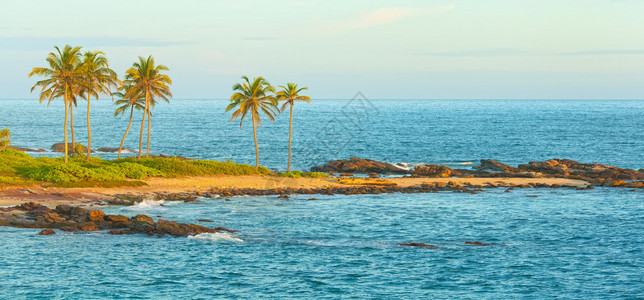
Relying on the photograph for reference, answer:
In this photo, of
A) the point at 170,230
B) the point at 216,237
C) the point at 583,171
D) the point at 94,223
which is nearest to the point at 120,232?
the point at 94,223

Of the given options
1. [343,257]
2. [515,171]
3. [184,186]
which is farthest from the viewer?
[515,171]

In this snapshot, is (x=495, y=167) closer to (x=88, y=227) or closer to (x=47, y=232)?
(x=88, y=227)

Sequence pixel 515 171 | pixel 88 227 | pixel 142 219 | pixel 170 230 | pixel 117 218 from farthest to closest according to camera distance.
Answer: pixel 515 171
pixel 117 218
pixel 142 219
pixel 88 227
pixel 170 230

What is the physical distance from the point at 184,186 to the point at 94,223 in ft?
61.2

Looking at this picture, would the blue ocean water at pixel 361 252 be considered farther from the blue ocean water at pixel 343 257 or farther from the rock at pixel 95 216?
the rock at pixel 95 216

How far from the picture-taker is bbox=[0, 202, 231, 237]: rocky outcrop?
3825cm

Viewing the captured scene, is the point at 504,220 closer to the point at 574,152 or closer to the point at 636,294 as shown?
the point at 636,294

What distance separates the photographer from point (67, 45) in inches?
2346

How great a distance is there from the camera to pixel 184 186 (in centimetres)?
5816

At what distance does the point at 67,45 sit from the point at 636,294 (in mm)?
53644

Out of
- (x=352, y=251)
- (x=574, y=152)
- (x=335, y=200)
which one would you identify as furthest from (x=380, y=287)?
(x=574, y=152)

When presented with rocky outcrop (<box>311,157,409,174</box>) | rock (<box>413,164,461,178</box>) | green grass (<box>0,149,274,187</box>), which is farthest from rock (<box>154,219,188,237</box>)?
rock (<box>413,164,461,178</box>)

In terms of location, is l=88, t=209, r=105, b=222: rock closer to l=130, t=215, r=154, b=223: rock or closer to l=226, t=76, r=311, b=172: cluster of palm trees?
l=130, t=215, r=154, b=223: rock

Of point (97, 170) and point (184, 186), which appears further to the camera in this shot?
point (184, 186)
